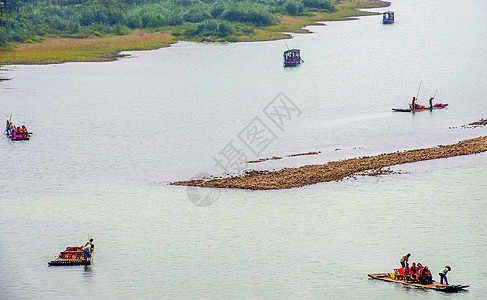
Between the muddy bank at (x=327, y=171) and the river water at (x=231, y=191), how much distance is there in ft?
3.98

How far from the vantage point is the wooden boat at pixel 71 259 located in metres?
42.4

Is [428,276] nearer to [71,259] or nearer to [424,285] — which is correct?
[424,285]

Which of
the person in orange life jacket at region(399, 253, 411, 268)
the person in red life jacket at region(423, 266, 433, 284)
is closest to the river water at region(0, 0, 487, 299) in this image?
the person in red life jacket at region(423, 266, 433, 284)

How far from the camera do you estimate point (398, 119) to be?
254 feet

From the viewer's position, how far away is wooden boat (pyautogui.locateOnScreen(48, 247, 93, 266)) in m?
42.4

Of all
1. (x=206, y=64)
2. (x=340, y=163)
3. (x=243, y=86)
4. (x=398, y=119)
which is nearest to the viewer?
(x=340, y=163)

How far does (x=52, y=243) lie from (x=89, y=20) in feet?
348

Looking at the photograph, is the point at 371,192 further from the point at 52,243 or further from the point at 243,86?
the point at 243,86

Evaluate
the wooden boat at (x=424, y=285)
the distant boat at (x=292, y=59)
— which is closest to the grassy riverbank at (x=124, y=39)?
the distant boat at (x=292, y=59)

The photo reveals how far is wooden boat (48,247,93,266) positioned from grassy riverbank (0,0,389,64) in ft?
282

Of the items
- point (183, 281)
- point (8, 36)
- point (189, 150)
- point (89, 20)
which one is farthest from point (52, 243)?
point (89, 20)

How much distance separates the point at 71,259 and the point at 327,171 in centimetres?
2397

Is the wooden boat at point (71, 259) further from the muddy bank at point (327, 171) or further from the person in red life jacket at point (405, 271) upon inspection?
the person in red life jacket at point (405, 271)

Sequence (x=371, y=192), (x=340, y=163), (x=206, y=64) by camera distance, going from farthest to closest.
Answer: (x=206, y=64)
(x=340, y=163)
(x=371, y=192)
